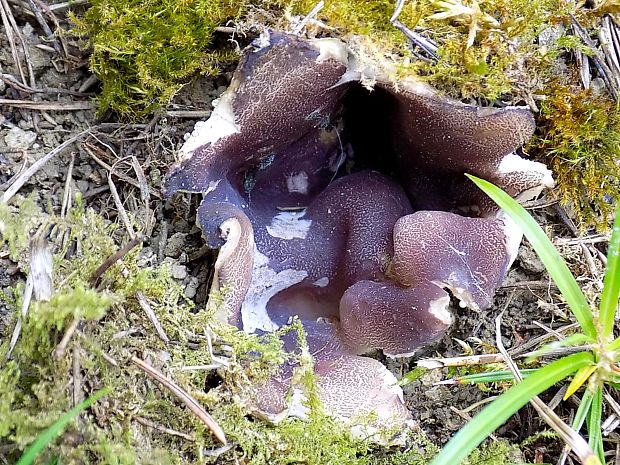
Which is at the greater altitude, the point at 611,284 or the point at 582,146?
the point at 582,146

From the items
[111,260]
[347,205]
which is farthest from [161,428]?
[347,205]

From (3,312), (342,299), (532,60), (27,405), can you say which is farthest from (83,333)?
(532,60)

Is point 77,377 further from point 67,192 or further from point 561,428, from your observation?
point 561,428

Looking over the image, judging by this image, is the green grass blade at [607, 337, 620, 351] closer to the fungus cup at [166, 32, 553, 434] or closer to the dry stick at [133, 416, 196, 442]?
the fungus cup at [166, 32, 553, 434]

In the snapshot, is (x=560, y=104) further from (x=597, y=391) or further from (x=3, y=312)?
(x=3, y=312)

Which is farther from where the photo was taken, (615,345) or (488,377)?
(488,377)

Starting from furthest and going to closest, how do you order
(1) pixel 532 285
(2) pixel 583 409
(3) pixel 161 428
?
1. (1) pixel 532 285
2. (2) pixel 583 409
3. (3) pixel 161 428
